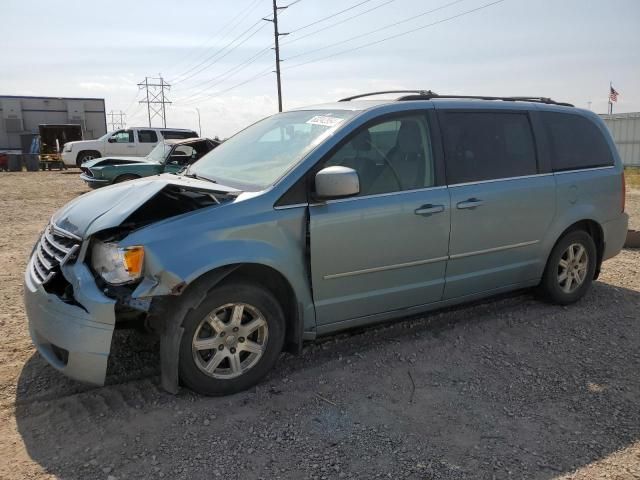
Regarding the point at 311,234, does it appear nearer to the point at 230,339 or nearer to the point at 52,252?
the point at 230,339

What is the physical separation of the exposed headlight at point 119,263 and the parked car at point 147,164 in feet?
28.0

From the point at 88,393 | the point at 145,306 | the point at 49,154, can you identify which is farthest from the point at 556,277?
the point at 49,154

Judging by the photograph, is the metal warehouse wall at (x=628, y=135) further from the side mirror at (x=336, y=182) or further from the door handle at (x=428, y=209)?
the side mirror at (x=336, y=182)

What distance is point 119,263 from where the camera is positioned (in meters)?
3.03

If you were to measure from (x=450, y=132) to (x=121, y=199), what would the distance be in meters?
2.44

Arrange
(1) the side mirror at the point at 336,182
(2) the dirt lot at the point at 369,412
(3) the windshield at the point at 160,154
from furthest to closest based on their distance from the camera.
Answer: (3) the windshield at the point at 160,154 < (1) the side mirror at the point at 336,182 < (2) the dirt lot at the point at 369,412

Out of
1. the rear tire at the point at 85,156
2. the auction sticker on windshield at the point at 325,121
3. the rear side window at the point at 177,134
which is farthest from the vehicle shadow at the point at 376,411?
the rear tire at the point at 85,156

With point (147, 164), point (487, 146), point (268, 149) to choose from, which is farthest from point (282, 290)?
point (147, 164)

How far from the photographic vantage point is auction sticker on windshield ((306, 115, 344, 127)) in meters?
3.78

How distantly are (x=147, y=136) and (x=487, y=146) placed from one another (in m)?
20.4

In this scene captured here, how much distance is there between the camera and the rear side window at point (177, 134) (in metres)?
20.8

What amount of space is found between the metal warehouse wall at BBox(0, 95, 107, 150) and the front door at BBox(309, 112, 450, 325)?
3399 centimetres

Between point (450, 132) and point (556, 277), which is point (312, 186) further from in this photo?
point (556, 277)

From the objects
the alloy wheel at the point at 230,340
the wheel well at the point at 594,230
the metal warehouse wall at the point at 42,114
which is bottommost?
the alloy wheel at the point at 230,340
